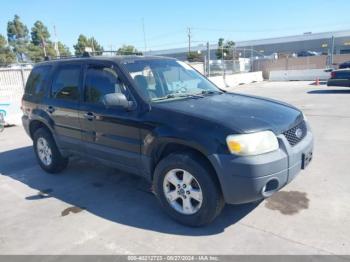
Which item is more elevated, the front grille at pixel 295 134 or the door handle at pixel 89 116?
the door handle at pixel 89 116

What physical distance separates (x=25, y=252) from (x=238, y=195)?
→ 7.15 ft

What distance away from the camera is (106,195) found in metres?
4.40

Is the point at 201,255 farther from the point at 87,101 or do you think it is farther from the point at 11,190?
the point at 11,190

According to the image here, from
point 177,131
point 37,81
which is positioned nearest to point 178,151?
point 177,131

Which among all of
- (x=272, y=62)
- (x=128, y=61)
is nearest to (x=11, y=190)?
(x=128, y=61)

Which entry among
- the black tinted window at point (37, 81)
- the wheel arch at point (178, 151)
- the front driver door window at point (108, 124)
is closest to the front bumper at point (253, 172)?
the wheel arch at point (178, 151)

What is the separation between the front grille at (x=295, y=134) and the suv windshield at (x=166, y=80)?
1253 mm

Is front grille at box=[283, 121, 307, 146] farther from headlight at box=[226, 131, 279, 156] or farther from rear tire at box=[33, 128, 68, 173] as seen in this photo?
rear tire at box=[33, 128, 68, 173]

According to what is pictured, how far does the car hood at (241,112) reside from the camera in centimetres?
311

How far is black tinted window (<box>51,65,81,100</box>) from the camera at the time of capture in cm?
457

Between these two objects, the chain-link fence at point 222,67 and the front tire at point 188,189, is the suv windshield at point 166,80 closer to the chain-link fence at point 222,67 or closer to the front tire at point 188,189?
the front tire at point 188,189

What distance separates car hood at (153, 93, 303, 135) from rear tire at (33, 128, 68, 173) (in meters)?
2.47

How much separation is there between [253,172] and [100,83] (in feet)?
7.82

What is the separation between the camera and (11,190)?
479cm
